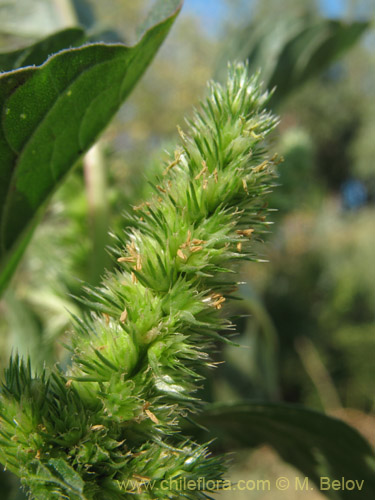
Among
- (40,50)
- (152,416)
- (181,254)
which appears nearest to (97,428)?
(152,416)

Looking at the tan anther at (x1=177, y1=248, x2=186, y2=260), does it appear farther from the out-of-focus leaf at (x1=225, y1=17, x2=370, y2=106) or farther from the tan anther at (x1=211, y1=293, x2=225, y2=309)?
the out-of-focus leaf at (x1=225, y1=17, x2=370, y2=106)

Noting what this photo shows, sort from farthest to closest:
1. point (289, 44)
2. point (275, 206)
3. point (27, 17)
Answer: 1. point (275, 206)
2. point (27, 17)
3. point (289, 44)

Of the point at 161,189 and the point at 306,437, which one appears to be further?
the point at 306,437

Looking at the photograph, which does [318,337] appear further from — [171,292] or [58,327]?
[171,292]

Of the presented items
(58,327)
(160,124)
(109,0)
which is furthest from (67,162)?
(160,124)

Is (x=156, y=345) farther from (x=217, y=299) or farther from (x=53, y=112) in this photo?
(x=53, y=112)

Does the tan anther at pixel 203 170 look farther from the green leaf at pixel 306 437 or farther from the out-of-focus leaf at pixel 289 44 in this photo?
the out-of-focus leaf at pixel 289 44

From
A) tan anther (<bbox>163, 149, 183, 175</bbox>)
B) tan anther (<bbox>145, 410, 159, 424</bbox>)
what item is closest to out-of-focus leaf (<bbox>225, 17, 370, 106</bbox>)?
tan anther (<bbox>163, 149, 183, 175</bbox>)
